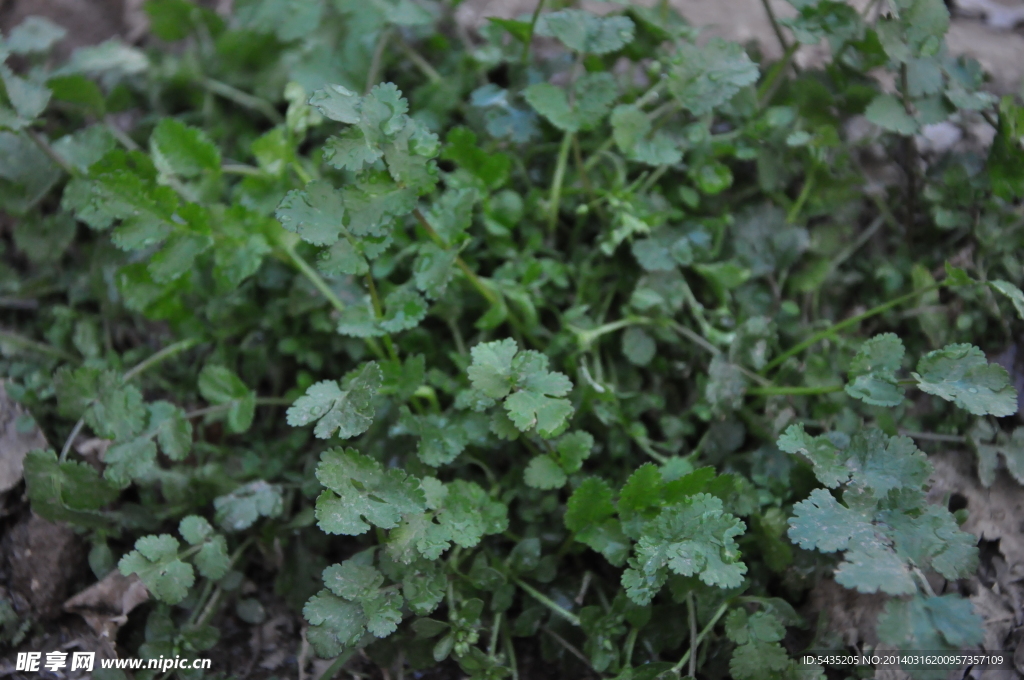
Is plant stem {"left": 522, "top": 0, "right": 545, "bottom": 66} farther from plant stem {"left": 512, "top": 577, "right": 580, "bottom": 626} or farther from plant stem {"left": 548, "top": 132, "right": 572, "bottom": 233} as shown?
plant stem {"left": 512, "top": 577, "right": 580, "bottom": 626}

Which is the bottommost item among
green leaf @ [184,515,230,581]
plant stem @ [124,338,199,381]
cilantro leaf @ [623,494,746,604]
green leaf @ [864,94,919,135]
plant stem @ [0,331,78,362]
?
green leaf @ [184,515,230,581]

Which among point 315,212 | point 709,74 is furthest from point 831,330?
point 315,212

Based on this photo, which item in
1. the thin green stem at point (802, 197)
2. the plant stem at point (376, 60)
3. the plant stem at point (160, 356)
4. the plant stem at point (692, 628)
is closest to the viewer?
the plant stem at point (692, 628)

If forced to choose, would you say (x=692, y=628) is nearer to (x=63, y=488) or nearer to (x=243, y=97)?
(x=63, y=488)

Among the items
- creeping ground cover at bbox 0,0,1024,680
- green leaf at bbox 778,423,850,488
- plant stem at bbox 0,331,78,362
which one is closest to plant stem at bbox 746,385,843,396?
creeping ground cover at bbox 0,0,1024,680

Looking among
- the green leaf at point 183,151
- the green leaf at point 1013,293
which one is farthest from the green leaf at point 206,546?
the green leaf at point 1013,293

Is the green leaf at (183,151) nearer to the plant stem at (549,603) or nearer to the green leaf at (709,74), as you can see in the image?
the green leaf at (709,74)
